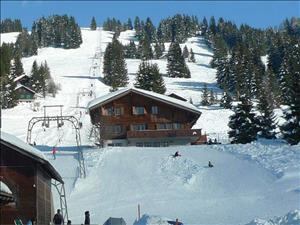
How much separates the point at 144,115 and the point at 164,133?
4.59 meters

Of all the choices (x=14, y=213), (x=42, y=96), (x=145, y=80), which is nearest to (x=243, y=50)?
(x=145, y=80)

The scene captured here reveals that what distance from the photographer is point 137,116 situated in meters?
58.5

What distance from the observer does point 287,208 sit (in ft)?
86.6

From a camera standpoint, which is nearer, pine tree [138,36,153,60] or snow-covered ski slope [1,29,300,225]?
snow-covered ski slope [1,29,300,225]

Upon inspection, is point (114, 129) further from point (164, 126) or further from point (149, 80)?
point (149, 80)

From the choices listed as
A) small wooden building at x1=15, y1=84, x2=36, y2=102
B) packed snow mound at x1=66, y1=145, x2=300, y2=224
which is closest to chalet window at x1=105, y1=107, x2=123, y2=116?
packed snow mound at x1=66, y1=145, x2=300, y2=224

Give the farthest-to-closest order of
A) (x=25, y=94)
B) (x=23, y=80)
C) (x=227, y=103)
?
(x=23, y=80), (x=25, y=94), (x=227, y=103)

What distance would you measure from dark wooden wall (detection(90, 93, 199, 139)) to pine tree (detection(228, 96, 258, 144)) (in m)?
5.68

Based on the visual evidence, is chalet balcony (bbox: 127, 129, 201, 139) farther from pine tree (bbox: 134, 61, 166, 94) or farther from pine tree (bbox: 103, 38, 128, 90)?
pine tree (bbox: 103, 38, 128, 90)

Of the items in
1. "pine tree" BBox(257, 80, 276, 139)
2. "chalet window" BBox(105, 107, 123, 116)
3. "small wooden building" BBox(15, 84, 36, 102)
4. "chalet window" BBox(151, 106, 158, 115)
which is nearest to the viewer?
"pine tree" BBox(257, 80, 276, 139)

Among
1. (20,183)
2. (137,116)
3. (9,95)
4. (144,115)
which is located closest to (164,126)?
(144,115)

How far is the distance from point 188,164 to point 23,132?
34199 millimetres

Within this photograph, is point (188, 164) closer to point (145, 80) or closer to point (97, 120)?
point (97, 120)

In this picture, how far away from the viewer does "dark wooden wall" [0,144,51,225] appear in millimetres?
23172
